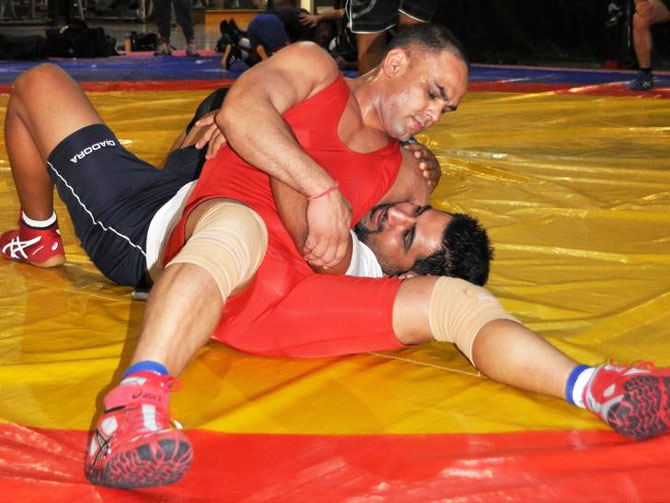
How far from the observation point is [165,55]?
397 inches

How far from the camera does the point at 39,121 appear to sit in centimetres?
256

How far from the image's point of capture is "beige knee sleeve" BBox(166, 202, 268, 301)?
1.79 metres

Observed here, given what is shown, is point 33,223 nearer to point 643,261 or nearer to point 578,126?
point 643,261

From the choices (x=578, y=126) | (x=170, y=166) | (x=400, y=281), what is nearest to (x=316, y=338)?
(x=400, y=281)

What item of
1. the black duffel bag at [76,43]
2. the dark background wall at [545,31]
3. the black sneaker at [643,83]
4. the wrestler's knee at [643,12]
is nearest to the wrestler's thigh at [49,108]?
the black sneaker at [643,83]

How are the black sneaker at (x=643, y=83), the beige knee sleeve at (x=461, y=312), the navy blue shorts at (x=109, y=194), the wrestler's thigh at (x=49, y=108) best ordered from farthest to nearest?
the black sneaker at (x=643, y=83), the wrestler's thigh at (x=49, y=108), the navy blue shorts at (x=109, y=194), the beige knee sleeve at (x=461, y=312)

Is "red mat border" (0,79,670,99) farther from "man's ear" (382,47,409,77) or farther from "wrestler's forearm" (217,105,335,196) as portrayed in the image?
"wrestler's forearm" (217,105,335,196)

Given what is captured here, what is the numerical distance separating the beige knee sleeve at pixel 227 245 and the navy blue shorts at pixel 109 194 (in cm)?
51

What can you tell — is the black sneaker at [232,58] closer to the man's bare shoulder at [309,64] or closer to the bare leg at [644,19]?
the bare leg at [644,19]

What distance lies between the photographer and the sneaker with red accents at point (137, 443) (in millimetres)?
1500

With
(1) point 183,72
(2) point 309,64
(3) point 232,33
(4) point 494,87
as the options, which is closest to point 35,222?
(2) point 309,64

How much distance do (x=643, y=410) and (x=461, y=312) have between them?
0.44m

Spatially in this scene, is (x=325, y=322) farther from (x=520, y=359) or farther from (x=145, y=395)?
(x=145, y=395)

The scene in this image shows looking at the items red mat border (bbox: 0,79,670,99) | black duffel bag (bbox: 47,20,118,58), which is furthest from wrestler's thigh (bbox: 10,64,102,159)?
black duffel bag (bbox: 47,20,118,58)
